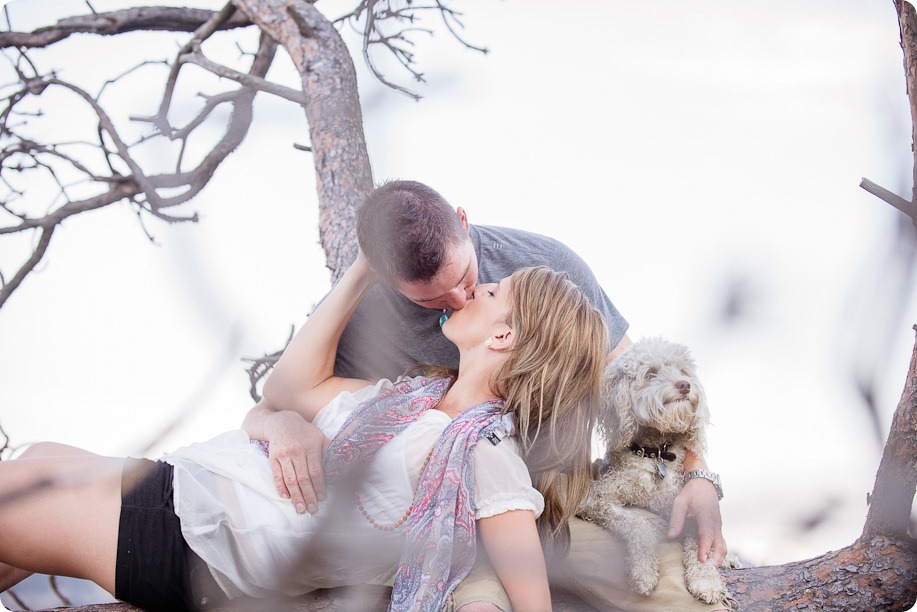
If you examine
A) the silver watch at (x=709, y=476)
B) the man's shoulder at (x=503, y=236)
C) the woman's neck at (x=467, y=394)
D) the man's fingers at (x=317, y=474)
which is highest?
the man's shoulder at (x=503, y=236)

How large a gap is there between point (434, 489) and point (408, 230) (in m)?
0.29

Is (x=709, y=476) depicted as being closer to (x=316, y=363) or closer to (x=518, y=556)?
(x=518, y=556)

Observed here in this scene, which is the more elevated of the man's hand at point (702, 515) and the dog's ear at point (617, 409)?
the dog's ear at point (617, 409)

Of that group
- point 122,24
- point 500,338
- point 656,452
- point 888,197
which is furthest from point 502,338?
point 122,24

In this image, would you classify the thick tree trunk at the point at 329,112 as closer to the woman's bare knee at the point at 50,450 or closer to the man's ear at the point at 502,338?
the man's ear at the point at 502,338

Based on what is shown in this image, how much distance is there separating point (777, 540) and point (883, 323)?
0.72ft

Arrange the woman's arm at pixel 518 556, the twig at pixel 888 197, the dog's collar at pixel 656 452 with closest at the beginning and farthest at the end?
the twig at pixel 888 197, the woman's arm at pixel 518 556, the dog's collar at pixel 656 452

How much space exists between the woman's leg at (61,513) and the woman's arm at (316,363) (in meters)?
0.23

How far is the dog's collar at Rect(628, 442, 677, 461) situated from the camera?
1.01 m

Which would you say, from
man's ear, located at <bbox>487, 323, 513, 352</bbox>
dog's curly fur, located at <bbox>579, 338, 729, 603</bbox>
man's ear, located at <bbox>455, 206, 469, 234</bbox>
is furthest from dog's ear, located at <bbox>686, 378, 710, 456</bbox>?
man's ear, located at <bbox>455, 206, 469, 234</bbox>

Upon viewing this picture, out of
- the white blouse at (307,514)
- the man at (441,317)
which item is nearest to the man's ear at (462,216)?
the man at (441,317)

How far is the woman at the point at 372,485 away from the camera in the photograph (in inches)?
32.7

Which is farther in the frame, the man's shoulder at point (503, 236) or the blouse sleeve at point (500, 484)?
the man's shoulder at point (503, 236)

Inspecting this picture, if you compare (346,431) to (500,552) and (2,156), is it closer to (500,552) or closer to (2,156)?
(500,552)
